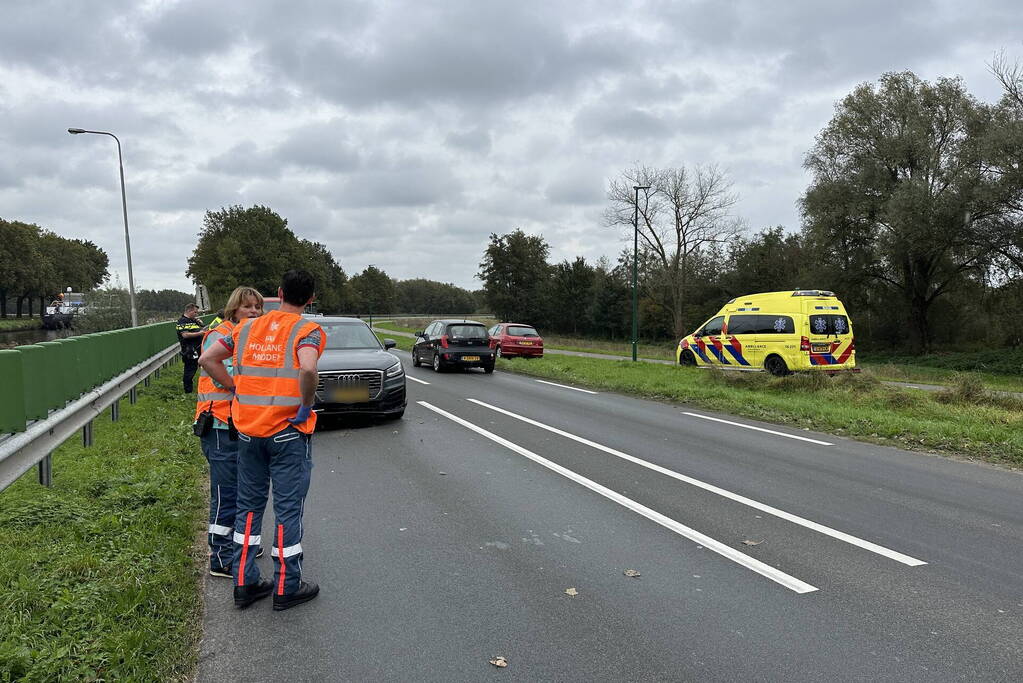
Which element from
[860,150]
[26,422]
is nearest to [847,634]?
[26,422]

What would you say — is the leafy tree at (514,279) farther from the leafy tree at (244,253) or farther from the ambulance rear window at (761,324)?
the ambulance rear window at (761,324)

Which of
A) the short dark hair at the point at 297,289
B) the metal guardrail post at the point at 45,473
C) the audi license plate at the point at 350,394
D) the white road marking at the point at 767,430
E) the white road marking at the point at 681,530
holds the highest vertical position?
the short dark hair at the point at 297,289

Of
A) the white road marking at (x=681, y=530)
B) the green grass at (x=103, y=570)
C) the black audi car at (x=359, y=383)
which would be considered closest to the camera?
the green grass at (x=103, y=570)

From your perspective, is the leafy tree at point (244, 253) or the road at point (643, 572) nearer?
the road at point (643, 572)

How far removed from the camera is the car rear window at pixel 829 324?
16594 mm

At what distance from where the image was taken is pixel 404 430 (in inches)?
386

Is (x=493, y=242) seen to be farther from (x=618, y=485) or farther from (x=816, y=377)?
(x=618, y=485)

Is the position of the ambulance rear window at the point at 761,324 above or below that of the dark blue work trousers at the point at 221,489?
above

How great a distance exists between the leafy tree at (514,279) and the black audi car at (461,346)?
177ft

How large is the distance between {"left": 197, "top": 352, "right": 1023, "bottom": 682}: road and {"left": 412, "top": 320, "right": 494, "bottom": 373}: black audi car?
39.8 ft

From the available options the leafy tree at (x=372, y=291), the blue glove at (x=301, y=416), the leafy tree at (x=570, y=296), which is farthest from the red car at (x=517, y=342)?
the leafy tree at (x=372, y=291)

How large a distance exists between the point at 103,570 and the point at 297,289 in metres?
2.06

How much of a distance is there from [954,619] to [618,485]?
10.5 feet

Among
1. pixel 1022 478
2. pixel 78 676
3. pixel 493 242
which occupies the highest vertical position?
pixel 493 242
